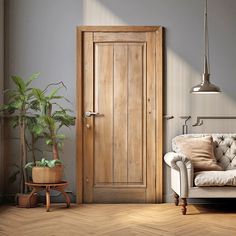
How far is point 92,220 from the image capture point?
13.4 feet

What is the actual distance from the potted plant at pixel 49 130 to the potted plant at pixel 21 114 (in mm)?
108

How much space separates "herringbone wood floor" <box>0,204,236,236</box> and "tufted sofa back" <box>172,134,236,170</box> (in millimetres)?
425

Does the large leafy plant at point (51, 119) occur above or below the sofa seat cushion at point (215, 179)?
above

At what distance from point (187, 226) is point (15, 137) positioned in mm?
2041

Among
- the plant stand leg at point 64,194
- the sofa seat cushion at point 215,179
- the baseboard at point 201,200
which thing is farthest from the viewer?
the baseboard at point 201,200

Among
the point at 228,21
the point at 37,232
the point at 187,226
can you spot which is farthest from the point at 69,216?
the point at 228,21

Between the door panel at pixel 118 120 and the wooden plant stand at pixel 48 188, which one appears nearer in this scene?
the wooden plant stand at pixel 48 188

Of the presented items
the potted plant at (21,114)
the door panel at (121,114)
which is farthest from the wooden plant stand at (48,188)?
the door panel at (121,114)

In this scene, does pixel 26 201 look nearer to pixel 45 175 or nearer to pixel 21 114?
pixel 45 175

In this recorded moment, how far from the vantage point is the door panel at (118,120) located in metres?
4.96

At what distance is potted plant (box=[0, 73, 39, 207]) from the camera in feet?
15.1

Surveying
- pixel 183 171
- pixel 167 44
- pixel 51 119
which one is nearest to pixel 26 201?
pixel 51 119

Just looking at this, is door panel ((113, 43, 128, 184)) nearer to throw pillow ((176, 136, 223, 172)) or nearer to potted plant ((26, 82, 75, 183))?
potted plant ((26, 82, 75, 183))

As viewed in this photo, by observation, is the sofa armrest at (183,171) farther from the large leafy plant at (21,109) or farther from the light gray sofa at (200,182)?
the large leafy plant at (21,109)
